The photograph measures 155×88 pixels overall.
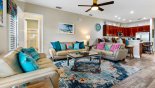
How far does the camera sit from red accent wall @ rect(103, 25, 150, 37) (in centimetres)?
834

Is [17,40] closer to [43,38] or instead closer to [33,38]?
[43,38]

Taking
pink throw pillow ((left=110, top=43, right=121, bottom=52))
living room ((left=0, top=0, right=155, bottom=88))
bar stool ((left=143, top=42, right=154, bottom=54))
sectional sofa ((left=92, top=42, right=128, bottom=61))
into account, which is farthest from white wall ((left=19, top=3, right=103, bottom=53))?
bar stool ((left=143, top=42, right=154, bottom=54))

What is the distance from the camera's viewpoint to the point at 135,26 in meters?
9.30

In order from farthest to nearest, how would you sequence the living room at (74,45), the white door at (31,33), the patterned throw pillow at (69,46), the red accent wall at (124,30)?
1. the red accent wall at (124,30)
2. the white door at (31,33)
3. the patterned throw pillow at (69,46)
4. the living room at (74,45)

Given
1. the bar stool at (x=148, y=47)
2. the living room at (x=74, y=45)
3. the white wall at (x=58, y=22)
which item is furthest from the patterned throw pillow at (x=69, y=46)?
the bar stool at (x=148, y=47)

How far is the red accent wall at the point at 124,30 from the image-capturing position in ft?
27.4

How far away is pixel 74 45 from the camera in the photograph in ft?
18.7

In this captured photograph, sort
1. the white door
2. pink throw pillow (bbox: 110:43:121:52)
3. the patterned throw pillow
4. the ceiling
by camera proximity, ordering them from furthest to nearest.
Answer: the white door
the patterned throw pillow
pink throw pillow (bbox: 110:43:121:52)
the ceiling

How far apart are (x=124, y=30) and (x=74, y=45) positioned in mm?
6268

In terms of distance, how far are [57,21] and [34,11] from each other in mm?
1243

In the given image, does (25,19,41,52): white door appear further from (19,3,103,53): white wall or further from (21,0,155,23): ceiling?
(21,0,155,23): ceiling

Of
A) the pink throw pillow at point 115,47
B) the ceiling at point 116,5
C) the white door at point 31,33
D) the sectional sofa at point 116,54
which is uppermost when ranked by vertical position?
the ceiling at point 116,5

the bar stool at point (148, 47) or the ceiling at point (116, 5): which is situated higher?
the ceiling at point (116, 5)

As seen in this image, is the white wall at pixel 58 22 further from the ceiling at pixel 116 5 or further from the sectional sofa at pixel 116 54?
the sectional sofa at pixel 116 54
